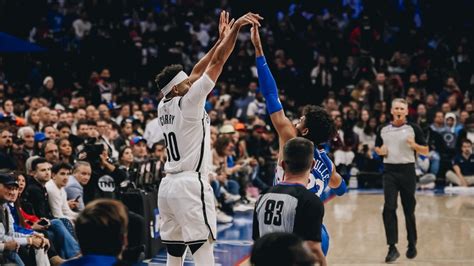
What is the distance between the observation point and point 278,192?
5.01 m

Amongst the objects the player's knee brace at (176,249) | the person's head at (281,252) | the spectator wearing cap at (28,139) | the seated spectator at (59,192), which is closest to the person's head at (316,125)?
the player's knee brace at (176,249)

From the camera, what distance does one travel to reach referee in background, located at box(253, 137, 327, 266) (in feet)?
16.0

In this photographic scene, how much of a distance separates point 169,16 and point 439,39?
7641mm

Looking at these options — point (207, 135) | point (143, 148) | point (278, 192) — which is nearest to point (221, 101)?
point (143, 148)

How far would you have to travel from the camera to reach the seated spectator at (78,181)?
9750mm

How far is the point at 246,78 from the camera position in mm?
22422

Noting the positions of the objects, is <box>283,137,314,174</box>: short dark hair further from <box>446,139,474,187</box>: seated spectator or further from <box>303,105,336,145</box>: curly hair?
<box>446,139,474,187</box>: seated spectator

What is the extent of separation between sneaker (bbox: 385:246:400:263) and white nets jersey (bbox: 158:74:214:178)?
3.86 m

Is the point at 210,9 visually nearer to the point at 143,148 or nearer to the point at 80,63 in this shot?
the point at 80,63

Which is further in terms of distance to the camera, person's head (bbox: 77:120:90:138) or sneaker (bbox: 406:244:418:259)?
person's head (bbox: 77:120:90:138)

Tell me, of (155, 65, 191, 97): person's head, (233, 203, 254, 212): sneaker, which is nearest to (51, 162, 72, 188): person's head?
(155, 65, 191, 97): person's head

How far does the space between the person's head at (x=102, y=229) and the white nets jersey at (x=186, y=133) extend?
279 cm

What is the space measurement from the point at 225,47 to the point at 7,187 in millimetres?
2358

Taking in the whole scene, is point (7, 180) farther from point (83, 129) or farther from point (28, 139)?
point (83, 129)
